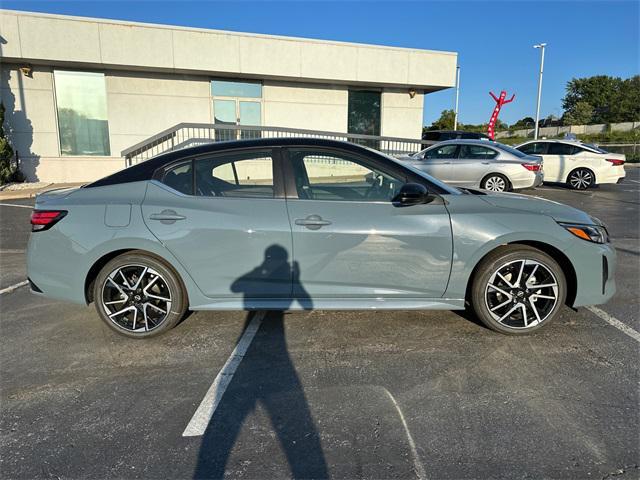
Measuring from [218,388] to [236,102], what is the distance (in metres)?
13.5

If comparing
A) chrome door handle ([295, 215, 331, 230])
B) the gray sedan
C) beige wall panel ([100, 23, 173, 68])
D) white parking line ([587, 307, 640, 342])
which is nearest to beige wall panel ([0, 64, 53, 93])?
beige wall panel ([100, 23, 173, 68])

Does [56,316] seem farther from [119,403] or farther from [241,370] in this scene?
[241,370]

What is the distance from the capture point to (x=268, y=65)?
1380 cm

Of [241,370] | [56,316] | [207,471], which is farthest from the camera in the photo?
[56,316]

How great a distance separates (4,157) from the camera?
12.9 metres

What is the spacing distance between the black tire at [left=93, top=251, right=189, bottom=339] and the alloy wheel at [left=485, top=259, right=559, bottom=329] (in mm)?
2573

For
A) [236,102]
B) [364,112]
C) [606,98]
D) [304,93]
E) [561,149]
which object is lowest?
[561,149]

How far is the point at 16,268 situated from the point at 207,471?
16.2 feet

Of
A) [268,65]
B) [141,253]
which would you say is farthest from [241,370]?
[268,65]

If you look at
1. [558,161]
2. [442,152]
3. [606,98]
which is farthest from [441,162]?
[606,98]

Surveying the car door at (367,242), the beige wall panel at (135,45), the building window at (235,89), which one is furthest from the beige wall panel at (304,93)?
the car door at (367,242)

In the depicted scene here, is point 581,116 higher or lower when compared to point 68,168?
higher

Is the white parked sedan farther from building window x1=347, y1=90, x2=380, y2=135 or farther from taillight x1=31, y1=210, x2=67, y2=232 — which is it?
taillight x1=31, y1=210, x2=67, y2=232

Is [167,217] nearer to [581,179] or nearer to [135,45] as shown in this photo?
[135,45]
